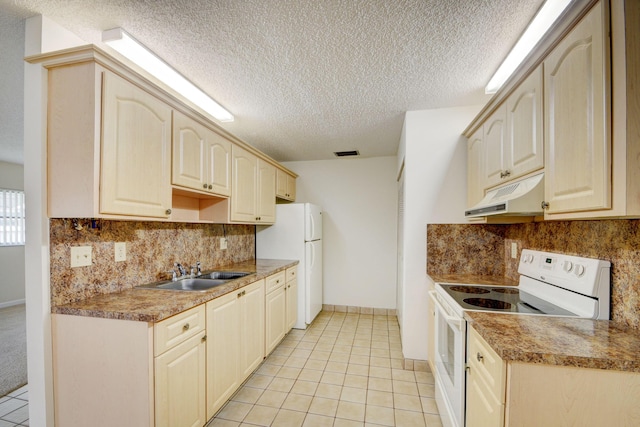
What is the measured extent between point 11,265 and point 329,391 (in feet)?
18.1

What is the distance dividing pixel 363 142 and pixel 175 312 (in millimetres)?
2777

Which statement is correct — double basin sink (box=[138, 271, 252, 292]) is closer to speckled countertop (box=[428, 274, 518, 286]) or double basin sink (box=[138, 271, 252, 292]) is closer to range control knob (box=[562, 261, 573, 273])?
speckled countertop (box=[428, 274, 518, 286])

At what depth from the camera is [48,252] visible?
1357mm

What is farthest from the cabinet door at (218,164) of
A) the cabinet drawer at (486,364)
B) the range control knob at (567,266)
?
the range control knob at (567,266)

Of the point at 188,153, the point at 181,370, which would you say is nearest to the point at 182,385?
the point at 181,370

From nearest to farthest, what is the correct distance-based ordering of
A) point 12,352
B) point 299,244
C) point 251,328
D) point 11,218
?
point 251,328, point 12,352, point 299,244, point 11,218

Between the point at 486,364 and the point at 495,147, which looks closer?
the point at 486,364

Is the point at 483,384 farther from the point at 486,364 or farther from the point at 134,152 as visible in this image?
the point at 134,152

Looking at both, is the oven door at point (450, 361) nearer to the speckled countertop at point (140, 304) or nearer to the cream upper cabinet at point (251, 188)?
the speckled countertop at point (140, 304)

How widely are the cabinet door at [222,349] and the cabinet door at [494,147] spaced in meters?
2.03

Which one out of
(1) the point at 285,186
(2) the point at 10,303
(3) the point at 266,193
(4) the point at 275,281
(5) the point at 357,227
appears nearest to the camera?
(4) the point at 275,281

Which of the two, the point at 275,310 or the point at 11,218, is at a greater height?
the point at 11,218

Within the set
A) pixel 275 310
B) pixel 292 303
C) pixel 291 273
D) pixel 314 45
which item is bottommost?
pixel 292 303

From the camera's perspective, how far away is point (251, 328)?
7.50 ft
